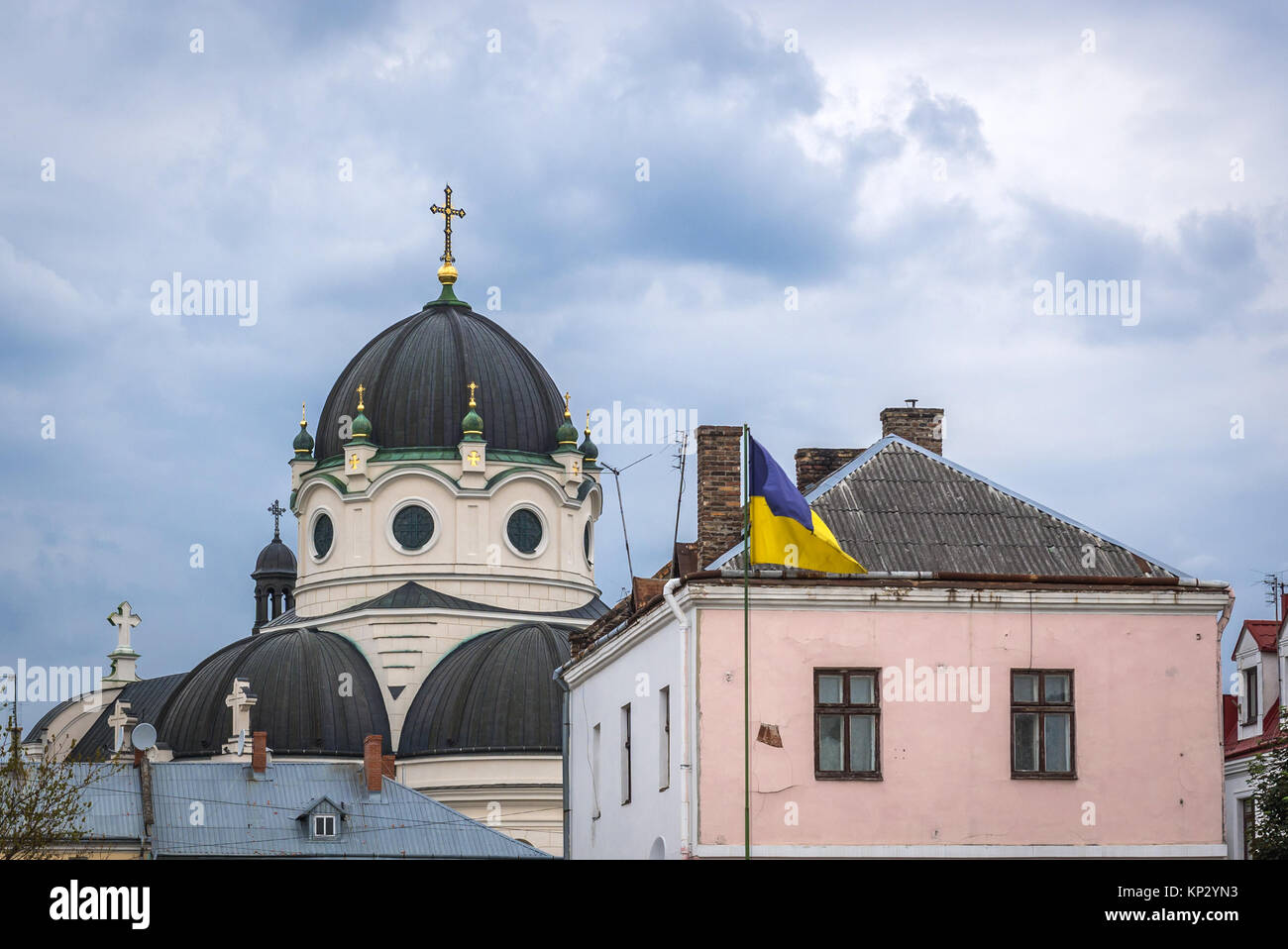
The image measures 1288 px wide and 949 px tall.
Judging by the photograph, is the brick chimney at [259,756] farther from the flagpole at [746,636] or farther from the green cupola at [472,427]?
the flagpole at [746,636]

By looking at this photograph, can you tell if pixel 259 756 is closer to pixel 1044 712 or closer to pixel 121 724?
pixel 121 724

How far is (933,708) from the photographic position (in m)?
28.8

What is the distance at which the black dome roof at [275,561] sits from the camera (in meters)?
101

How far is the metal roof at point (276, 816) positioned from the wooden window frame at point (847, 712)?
27.2 m

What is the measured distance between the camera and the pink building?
28.3m

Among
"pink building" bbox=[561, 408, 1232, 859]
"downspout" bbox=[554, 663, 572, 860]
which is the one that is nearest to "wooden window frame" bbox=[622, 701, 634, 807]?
"pink building" bbox=[561, 408, 1232, 859]

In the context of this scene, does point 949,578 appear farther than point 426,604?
No

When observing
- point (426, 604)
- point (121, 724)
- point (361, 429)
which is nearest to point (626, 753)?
point (426, 604)

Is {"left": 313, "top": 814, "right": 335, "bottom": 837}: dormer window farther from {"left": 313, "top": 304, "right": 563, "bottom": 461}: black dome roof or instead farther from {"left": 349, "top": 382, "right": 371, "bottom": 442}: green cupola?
{"left": 313, "top": 304, "right": 563, "bottom": 461}: black dome roof

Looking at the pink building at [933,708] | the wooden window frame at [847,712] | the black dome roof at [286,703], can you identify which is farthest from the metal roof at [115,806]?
the wooden window frame at [847,712]

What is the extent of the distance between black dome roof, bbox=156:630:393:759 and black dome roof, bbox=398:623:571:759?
1.80 m

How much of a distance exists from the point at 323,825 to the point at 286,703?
1673 centimetres
